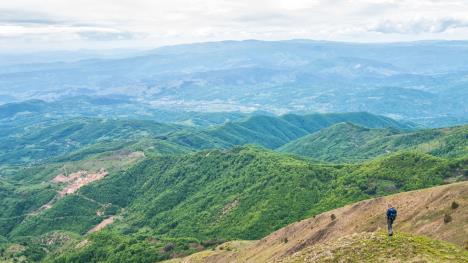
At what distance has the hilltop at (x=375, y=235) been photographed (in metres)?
49.2

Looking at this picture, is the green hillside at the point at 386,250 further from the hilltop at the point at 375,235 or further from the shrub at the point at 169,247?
the shrub at the point at 169,247

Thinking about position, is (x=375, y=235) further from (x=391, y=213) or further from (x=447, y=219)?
(x=447, y=219)

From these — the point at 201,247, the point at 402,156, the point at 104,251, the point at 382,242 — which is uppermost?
the point at 382,242

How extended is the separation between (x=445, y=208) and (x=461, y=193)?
14.1 ft

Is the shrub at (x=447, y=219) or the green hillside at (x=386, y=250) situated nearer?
the green hillside at (x=386, y=250)

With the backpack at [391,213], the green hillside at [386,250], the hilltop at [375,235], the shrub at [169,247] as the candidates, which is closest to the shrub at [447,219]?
the hilltop at [375,235]

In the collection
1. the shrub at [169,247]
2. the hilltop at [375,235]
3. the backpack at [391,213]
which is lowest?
the shrub at [169,247]

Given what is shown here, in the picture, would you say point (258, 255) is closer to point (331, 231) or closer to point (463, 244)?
point (331, 231)

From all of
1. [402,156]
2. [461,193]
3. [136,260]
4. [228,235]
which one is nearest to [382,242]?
[461,193]

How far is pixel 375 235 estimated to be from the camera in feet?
174

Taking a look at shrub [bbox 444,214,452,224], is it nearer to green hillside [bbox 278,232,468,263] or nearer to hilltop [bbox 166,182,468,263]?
hilltop [bbox 166,182,468,263]

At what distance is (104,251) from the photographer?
163625 mm

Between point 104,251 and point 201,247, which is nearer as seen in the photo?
point 201,247

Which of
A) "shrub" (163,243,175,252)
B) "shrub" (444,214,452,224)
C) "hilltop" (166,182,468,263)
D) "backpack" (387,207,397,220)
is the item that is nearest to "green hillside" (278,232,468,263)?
"hilltop" (166,182,468,263)
